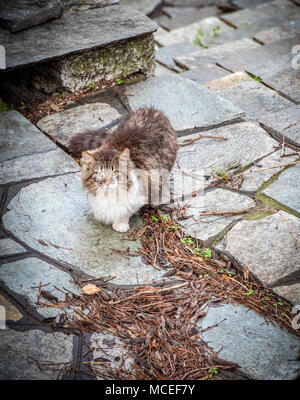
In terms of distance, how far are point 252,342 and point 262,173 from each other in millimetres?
1548

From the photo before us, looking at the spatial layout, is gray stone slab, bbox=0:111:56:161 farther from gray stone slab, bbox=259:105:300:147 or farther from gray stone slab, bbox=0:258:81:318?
gray stone slab, bbox=259:105:300:147

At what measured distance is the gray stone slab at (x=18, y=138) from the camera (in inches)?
135

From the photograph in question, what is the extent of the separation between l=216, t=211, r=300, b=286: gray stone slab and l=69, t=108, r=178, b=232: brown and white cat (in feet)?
2.23

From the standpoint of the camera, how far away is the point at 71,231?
2926 millimetres

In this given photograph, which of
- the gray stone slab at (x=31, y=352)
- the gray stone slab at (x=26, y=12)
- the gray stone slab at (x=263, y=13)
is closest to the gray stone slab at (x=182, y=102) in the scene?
the gray stone slab at (x=26, y=12)

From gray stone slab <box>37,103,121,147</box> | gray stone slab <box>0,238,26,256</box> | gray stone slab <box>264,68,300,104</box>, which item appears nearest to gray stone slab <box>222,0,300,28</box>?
gray stone slab <box>264,68,300,104</box>

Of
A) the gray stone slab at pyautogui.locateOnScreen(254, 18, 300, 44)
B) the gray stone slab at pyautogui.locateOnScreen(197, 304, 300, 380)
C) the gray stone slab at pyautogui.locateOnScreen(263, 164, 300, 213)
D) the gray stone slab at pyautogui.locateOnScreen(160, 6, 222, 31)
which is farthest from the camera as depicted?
the gray stone slab at pyautogui.locateOnScreen(160, 6, 222, 31)

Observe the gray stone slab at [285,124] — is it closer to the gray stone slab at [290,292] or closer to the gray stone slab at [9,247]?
the gray stone slab at [290,292]

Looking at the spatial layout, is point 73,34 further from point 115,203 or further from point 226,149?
point 115,203

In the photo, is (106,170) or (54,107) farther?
(54,107)

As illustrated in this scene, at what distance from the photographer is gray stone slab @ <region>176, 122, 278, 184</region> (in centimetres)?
358

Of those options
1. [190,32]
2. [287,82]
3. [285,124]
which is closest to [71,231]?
[285,124]
